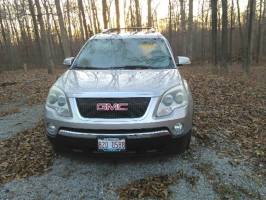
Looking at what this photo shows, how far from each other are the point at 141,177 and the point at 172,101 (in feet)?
3.46

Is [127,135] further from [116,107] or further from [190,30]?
[190,30]

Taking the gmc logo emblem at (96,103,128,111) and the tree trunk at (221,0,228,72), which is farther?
the tree trunk at (221,0,228,72)

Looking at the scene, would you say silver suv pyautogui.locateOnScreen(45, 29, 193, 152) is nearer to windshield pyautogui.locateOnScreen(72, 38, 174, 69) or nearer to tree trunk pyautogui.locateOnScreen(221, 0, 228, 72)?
windshield pyautogui.locateOnScreen(72, 38, 174, 69)

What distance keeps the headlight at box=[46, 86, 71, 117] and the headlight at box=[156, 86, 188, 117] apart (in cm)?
119

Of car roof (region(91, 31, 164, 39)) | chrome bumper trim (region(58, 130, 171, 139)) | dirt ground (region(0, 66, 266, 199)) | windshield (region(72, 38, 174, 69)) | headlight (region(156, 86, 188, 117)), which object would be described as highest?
car roof (region(91, 31, 164, 39))

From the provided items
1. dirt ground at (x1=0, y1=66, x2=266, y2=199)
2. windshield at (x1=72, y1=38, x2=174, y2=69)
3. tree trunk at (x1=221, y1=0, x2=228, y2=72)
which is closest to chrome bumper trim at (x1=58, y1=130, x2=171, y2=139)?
dirt ground at (x1=0, y1=66, x2=266, y2=199)

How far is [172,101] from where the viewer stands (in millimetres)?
4098

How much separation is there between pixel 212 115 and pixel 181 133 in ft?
9.72

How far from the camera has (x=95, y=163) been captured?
14.6 ft

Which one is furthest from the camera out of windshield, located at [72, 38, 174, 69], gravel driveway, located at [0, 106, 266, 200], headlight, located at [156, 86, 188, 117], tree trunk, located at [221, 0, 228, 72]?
tree trunk, located at [221, 0, 228, 72]

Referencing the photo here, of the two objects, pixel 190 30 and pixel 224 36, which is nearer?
pixel 224 36

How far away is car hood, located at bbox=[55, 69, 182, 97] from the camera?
159 inches

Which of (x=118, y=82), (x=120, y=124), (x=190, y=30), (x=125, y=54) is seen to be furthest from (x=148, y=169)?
(x=190, y=30)

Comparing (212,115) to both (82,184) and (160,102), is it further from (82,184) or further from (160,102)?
(82,184)
